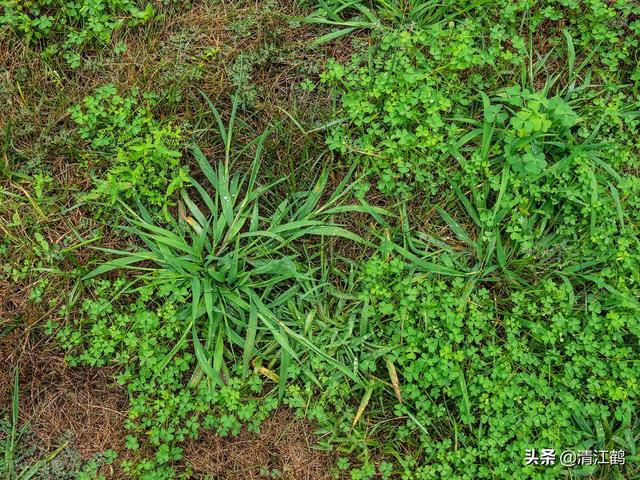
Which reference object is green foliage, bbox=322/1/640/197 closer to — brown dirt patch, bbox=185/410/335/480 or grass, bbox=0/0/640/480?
grass, bbox=0/0/640/480

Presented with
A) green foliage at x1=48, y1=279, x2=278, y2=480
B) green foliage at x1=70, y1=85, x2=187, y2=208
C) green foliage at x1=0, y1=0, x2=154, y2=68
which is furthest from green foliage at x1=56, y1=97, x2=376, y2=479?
green foliage at x1=0, y1=0, x2=154, y2=68

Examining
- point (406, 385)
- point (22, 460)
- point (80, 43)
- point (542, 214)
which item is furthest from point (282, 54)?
point (22, 460)

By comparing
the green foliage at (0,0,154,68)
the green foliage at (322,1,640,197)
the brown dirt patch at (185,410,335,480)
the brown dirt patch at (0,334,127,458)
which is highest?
the green foliage at (0,0,154,68)

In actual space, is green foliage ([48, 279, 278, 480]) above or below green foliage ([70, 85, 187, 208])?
below

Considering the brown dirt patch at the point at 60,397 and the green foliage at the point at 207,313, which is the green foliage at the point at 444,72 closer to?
the green foliage at the point at 207,313

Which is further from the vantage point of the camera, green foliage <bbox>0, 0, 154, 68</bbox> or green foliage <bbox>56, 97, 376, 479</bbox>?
green foliage <bbox>0, 0, 154, 68</bbox>

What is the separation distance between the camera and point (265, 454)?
3.21m

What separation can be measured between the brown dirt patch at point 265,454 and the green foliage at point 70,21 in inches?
90.5

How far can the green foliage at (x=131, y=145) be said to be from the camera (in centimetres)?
323

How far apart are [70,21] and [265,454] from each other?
271 cm

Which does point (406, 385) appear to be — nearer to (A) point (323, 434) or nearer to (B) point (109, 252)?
(A) point (323, 434)

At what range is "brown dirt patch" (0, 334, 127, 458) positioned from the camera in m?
3.24

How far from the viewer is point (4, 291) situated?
3283mm

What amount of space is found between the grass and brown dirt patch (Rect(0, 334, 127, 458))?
0.06 ft
